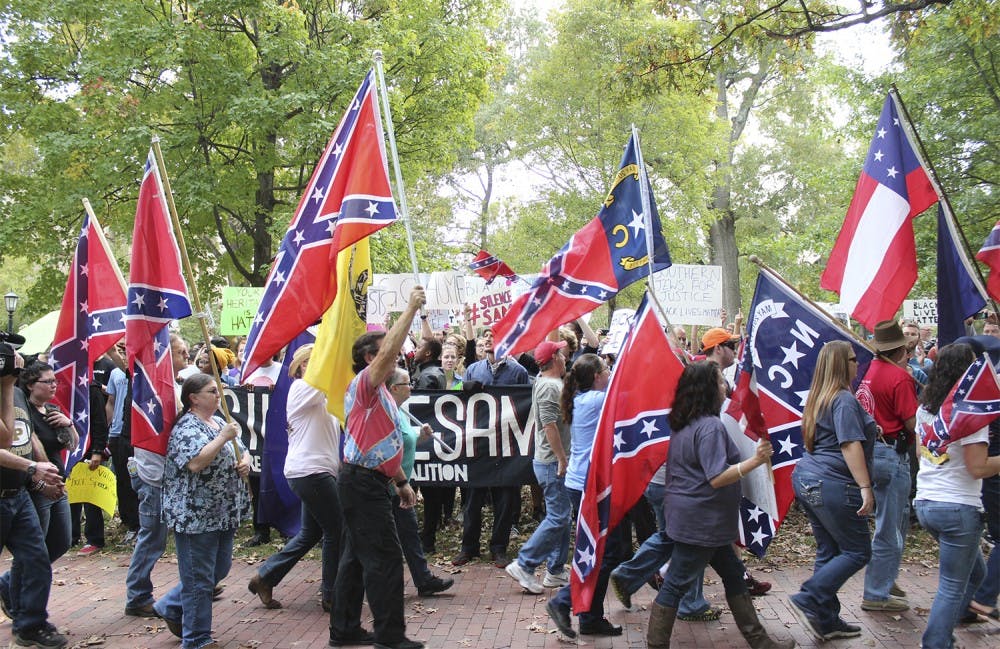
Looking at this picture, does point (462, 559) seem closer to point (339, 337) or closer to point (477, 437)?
point (477, 437)

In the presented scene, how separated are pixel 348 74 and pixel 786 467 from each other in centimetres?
1355

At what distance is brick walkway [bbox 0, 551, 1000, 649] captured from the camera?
6113 mm

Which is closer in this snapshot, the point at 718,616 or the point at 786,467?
the point at 786,467

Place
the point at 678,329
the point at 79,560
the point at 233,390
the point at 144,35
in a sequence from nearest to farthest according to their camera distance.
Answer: the point at 79,560 < the point at 233,390 < the point at 678,329 < the point at 144,35

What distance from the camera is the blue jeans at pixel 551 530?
7.13 meters

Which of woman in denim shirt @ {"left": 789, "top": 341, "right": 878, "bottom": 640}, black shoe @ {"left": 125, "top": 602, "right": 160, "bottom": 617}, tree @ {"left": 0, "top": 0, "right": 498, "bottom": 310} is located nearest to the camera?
woman in denim shirt @ {"left": 789, "top": 341, "right": 878, "bottom": 640}

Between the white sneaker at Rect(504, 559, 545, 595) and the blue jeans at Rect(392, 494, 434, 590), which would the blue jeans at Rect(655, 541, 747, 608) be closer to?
the white sneaker at Rect(504, 559, 545, 595)

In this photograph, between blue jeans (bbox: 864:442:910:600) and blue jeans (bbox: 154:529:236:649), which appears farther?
blue jeans (bbox: 864:442:910:600)

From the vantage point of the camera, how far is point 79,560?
9086mm

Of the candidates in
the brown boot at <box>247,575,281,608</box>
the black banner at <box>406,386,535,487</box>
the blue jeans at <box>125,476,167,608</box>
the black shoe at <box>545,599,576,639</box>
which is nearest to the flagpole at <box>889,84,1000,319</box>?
the black shoe at <box>545,599,576,639</box>

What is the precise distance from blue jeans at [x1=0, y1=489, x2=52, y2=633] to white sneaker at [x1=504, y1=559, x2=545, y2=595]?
3.42m

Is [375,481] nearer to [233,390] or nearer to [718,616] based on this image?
[718,616]

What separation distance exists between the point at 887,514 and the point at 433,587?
357cm

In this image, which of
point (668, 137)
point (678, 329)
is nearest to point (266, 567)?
point (678, 329)
